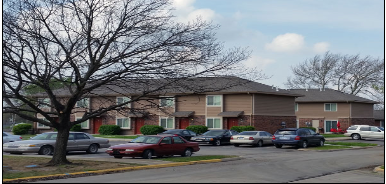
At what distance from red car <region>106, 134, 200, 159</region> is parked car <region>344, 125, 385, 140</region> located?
2685 centimetres

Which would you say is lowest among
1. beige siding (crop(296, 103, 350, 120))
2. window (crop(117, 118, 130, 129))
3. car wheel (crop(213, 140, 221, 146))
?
car wheel (crop(213, 140, 221, 146))

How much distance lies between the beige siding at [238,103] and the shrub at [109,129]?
11662 millimetres

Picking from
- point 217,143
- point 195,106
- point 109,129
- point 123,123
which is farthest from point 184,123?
point 217,143

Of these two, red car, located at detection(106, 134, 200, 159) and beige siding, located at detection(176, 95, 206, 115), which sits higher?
beige siding, located at detection(176, 95, 206, 115)

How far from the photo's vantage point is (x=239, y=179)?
47.8 ft

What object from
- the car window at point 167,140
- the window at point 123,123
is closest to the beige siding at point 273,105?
the window at point 123,123

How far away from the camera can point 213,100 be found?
47.2 meters

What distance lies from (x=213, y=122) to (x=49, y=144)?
24028 mm

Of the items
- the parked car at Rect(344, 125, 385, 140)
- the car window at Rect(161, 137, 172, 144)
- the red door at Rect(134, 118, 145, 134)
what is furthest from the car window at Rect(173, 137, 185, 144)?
the parked car at Rect(344, 125, 385, 140)

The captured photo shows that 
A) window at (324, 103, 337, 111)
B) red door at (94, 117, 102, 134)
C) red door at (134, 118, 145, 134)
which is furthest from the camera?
window at (324, 103, 337, 111)

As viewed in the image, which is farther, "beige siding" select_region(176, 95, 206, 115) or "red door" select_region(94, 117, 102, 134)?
"red door" select_region(94, 117, 102, 134)

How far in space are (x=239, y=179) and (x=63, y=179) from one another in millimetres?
5264

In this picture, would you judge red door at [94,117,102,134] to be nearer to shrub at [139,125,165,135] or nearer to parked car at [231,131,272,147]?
shrub at [139,125,165,135]

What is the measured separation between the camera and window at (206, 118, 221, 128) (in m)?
46.5
